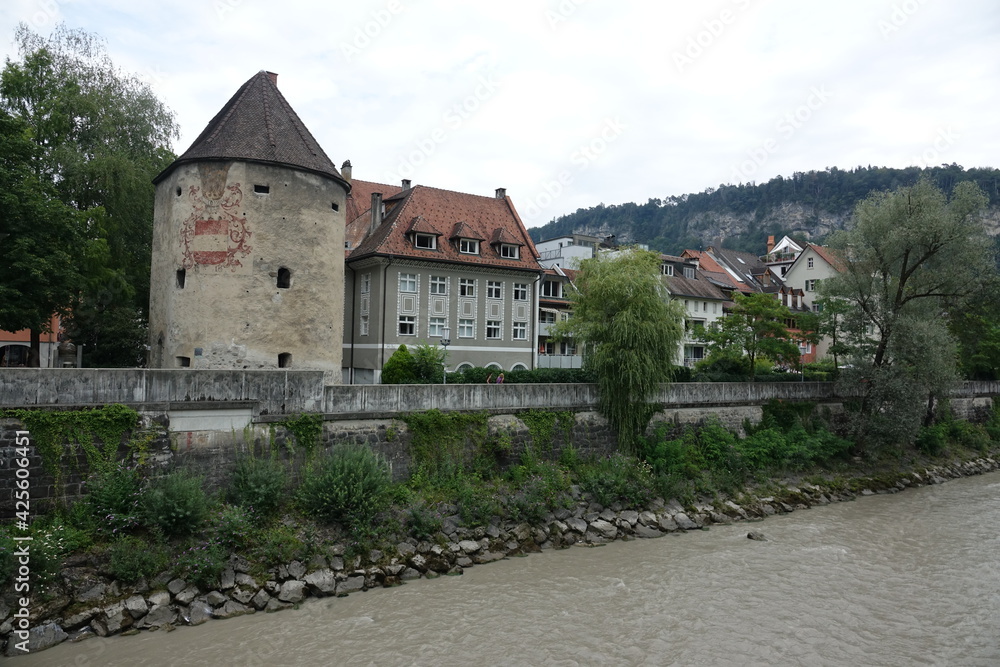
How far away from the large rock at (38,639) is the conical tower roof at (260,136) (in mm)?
13959

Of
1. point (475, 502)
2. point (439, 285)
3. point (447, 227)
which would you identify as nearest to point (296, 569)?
point (475, 502)

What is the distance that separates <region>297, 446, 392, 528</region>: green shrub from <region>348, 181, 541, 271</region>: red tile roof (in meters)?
16.3

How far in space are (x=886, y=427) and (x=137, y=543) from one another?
91.2 feet

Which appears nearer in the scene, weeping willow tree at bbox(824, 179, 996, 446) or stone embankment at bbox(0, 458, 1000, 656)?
stone embankment at bbox(0, 458, 1000, 656)

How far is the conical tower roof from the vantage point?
21406 mm

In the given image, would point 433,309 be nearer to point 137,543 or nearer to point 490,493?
point 490,493

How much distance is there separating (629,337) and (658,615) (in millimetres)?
10726

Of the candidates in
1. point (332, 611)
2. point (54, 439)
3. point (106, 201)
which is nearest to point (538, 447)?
point (332, 611)

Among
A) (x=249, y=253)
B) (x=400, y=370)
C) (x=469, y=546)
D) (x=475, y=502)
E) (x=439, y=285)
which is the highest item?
(x=439, y=285)

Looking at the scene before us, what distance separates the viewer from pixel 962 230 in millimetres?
27922

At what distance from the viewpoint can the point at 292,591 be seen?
47.2 ft

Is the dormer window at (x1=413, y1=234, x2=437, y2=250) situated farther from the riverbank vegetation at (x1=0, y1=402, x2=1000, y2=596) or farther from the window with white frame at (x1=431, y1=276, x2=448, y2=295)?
the riverbank vegetation at (x1=0, y1=402, x2=1000, y2=596)

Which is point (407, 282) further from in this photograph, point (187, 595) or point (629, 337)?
point (187, 595)

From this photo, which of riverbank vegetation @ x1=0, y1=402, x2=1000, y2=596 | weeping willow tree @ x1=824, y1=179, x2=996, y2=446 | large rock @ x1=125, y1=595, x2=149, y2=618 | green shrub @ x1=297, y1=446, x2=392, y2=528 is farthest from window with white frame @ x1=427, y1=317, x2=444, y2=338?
large rock @ x1=125, y1=595, x2=149, y2=618
